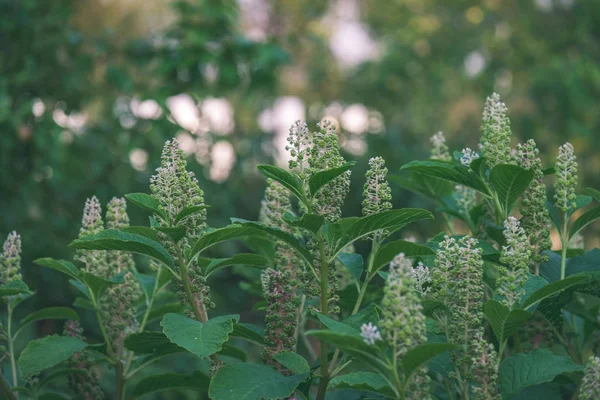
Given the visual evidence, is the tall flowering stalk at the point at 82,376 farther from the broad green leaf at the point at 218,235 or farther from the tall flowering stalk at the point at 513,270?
the tall flowering stalk at the point at 513,270

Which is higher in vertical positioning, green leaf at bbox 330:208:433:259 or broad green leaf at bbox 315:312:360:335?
green leaf at bbox 330:208:433:259

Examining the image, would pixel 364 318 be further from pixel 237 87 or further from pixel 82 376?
pixel 237 87

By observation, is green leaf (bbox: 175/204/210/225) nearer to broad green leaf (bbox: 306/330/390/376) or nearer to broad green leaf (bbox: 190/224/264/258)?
broad green leaf (bbox: 190/224/264/258)

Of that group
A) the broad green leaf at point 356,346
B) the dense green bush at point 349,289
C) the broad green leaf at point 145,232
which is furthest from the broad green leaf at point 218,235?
the broad green leaf at point 356,346

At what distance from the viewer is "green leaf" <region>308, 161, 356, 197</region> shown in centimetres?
164

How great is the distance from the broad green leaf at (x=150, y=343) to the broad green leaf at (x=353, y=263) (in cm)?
46

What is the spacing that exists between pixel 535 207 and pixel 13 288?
1327 millimetres

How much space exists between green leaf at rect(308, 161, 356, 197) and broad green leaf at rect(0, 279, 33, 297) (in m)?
0.79

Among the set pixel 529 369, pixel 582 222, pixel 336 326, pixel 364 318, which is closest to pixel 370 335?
pixel 336 326

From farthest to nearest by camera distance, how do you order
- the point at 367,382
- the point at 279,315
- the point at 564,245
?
1. the point at 564,245
2. the point at 279,315
3. the point at 367,382

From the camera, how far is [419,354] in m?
1.41

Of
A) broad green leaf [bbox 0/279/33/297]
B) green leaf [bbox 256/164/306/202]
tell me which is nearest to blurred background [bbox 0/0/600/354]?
green leaf [bbox 256/164/306/202]

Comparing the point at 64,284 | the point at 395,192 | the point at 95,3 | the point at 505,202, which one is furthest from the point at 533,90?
the point at 505,202

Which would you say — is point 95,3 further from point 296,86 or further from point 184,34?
point 296,86
